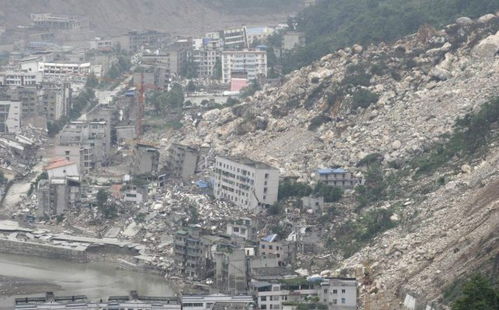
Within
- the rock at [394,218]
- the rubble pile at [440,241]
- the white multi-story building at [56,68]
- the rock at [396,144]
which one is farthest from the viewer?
the white multi-story building at [56,68]

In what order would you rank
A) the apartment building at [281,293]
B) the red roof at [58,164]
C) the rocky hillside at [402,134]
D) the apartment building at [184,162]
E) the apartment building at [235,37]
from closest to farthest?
the rocky hillside at [402,134], the apartment building at [281,293], the apartment building at [184,162], the red roof at [58,164], the apartment building at [235,37]

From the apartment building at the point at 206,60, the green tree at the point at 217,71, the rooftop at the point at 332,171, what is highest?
the apartment building at the point at 206,60

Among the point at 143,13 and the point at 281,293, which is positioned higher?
the point at 143,13

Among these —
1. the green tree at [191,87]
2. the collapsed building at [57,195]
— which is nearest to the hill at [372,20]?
the green tree at [191,87]

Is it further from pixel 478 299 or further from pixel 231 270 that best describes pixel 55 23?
pixel 478 299

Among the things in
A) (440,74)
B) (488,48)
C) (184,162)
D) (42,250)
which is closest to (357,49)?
(440,74)

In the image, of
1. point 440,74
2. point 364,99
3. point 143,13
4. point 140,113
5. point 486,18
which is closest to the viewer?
point 440,74

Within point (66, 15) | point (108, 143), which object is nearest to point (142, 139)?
point (108, 143)

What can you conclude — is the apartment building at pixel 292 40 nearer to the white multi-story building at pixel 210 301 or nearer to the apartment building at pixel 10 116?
the apartment building at pixel 10 116
